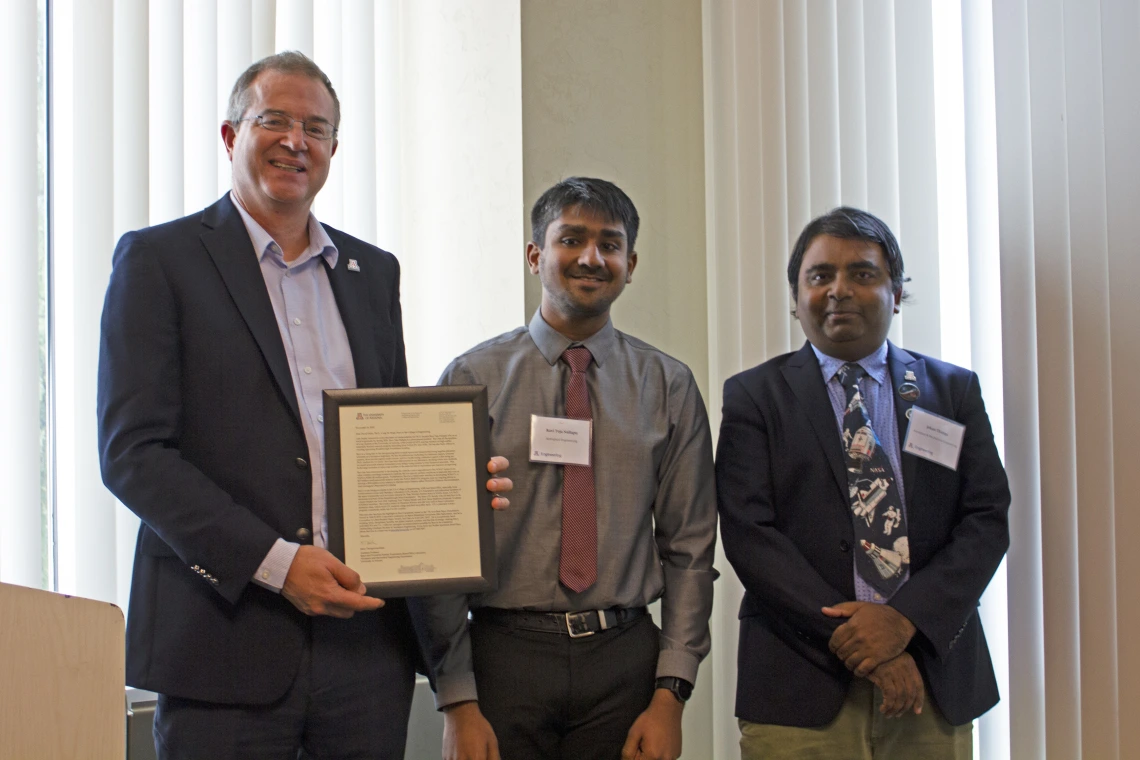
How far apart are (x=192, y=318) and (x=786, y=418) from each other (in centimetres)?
136

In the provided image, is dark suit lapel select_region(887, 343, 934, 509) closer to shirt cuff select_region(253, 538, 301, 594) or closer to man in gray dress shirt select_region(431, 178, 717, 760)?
man in gray dress shirt select_region(431, 178, 717, 760)

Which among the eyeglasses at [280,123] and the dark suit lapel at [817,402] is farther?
the dark suit lapel at [817,402]

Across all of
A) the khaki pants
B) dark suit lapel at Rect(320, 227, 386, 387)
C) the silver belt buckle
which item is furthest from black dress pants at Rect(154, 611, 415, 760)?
the khaki pants

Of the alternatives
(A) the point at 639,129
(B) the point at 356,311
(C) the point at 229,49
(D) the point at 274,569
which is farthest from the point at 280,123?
(A) the point at 639,129

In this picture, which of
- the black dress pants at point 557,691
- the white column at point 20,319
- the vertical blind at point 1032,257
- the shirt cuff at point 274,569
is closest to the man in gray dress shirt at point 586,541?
the black dress pants at point 557,691

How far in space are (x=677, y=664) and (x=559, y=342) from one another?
81 cm

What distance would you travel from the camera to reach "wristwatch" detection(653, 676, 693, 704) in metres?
2.24

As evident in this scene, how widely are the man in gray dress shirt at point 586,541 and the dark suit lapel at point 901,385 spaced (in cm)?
46

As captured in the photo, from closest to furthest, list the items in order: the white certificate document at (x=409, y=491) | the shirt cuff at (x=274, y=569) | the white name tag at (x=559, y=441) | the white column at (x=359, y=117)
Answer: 1. the shirt cuff at (x=274, y=569)
2. the white certificate document at (x=409, y=491)
3. the white name tag at (x=559, y=441)
4. the white column at (x=359, y=117)

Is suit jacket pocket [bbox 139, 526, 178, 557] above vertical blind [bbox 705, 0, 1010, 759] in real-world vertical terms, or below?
below

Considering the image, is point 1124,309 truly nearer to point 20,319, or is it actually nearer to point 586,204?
point 586,204

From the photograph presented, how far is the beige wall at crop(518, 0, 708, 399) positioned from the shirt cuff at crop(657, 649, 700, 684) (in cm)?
150

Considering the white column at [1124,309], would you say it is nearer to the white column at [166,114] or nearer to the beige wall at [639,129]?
the beige wall at [639,129]

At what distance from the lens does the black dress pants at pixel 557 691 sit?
2162 millimetres
